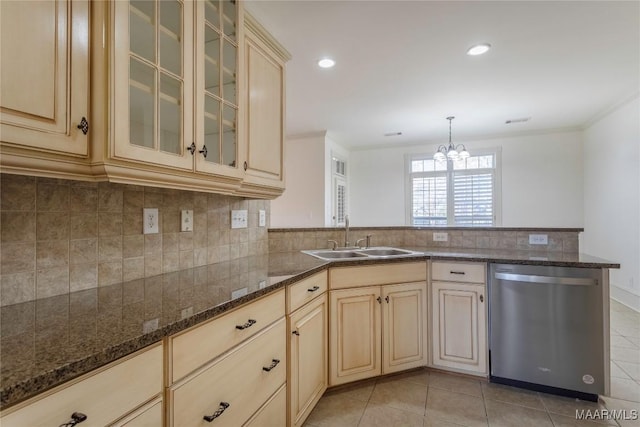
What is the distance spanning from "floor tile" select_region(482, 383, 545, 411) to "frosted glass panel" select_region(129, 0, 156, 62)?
102 inches

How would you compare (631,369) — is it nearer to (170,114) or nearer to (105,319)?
(105,319)

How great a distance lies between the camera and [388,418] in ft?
5.85

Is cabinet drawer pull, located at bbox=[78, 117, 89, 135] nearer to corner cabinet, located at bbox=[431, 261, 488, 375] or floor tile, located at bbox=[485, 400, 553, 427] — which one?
corner cabinet, located at bbox=[431, 261, 488, 375]

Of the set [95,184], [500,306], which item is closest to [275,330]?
[95,184]

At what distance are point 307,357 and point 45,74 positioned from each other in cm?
161

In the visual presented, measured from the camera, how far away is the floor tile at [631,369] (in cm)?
222

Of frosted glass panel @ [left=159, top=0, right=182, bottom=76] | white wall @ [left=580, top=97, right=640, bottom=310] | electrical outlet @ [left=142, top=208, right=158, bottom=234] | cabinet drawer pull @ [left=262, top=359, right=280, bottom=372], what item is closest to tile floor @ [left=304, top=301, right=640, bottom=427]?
cabinet drawer pull @ [left=262, top=359, right=280, bottom=372]

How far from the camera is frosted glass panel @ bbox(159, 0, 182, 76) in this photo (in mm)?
1193

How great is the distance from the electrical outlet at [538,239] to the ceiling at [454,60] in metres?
1.59

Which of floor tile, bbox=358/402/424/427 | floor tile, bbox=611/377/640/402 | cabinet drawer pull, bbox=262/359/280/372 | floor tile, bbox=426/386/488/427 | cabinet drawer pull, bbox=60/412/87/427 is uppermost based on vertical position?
cabinet drawer pull, bbox=60/412/87/427

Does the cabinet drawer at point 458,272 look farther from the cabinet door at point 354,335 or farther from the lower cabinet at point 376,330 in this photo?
the cabinet door at point 354,335

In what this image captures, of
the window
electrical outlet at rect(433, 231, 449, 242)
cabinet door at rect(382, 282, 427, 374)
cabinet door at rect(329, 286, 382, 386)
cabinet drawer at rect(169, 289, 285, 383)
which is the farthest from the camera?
the window

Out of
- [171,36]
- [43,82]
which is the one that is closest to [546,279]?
[171,36]

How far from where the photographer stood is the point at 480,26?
2.32 metres
